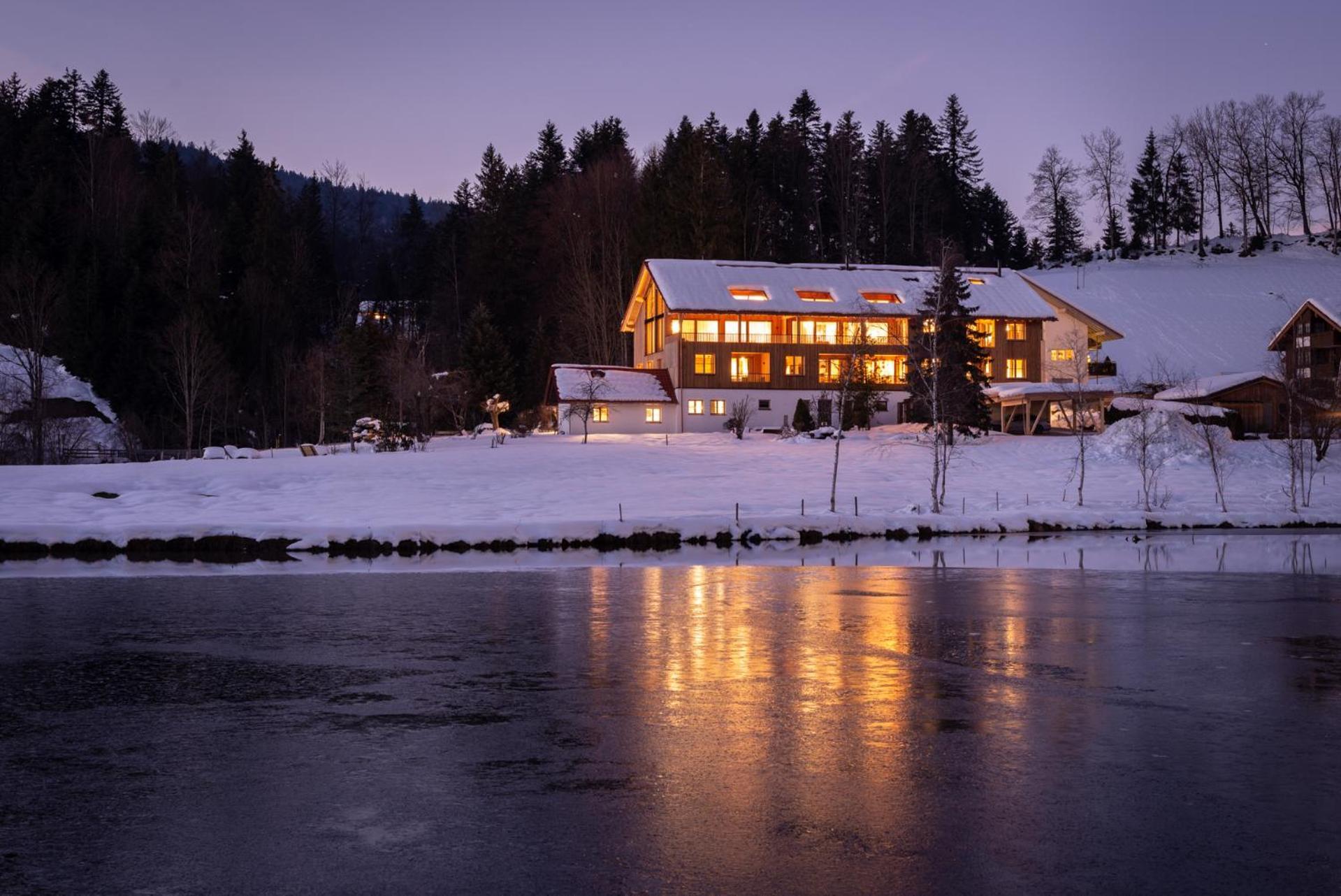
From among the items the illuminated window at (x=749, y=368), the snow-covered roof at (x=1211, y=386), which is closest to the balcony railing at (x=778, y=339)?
the illuminated window at (x=749, y=368)

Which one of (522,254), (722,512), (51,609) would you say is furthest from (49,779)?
(522,254)

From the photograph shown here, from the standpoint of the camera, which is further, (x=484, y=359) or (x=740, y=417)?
(x=484, y=359)

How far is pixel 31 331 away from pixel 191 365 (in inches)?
341

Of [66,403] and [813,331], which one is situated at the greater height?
[813,331]

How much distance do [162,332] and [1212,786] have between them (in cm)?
7704

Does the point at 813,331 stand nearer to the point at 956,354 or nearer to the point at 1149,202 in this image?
the point at 956,354

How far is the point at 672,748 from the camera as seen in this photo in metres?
9.25

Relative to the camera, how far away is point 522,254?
99688 millimetres

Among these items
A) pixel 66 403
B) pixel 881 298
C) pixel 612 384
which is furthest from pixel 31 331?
pixel 881 298

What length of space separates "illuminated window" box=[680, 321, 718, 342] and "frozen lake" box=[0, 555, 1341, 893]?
53530mm

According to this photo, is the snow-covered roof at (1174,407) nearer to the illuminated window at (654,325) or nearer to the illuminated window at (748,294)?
the illuminated window at (748,294)

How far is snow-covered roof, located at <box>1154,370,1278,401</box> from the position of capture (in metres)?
66.8

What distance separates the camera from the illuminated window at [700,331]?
71.2 metres

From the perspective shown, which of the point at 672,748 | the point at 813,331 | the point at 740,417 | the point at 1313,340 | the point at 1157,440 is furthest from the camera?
the point at 1313,340
